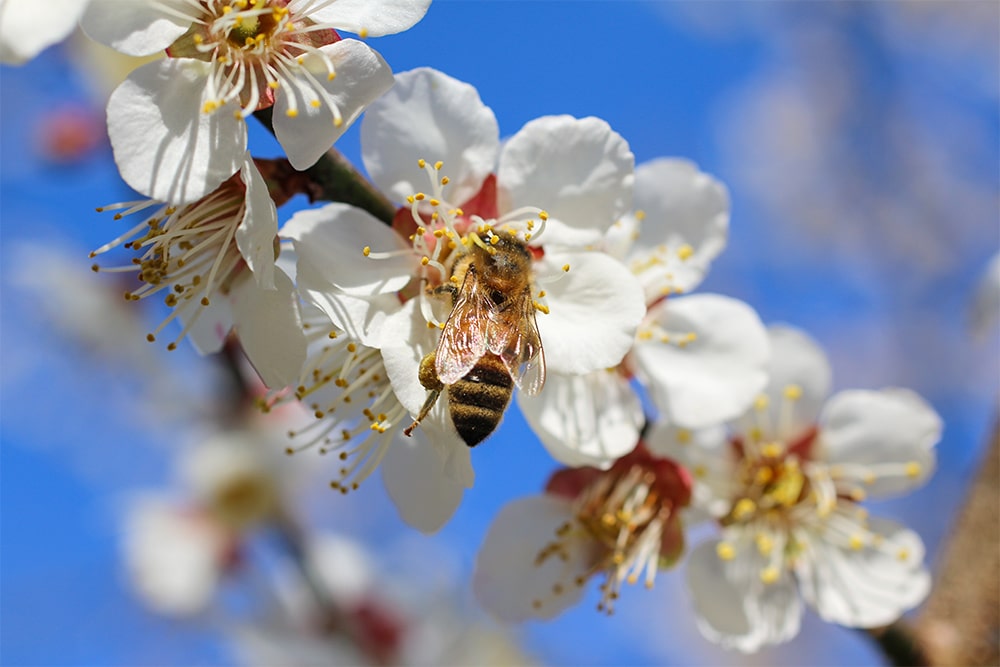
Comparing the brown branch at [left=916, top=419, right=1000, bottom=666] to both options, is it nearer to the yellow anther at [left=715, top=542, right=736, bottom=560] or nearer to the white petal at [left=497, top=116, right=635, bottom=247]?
→ the yellow anther at [left=715, top=542, right=736, bottom=560]

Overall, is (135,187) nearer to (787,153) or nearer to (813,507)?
(813,507)

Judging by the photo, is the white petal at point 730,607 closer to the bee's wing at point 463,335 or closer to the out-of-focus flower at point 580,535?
the out-of-focus flower at point 580,535

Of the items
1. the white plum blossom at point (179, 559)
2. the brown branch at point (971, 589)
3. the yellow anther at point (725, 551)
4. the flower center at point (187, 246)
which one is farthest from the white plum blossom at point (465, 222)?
the white plum blossom at point (179, 559)

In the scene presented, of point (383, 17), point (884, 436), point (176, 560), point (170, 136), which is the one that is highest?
point (383, 17)

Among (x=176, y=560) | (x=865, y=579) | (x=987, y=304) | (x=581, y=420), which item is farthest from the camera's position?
(x=176, y=560)

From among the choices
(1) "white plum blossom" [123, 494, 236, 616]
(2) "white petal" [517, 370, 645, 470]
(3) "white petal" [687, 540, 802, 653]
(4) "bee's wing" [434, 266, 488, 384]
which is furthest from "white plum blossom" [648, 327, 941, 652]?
(1) "white plum blossom" [123, 494, 236, 616]

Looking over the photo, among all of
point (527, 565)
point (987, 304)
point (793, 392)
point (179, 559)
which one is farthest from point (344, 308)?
point (179, 559)

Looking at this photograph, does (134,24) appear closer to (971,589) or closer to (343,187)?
(343,187)
